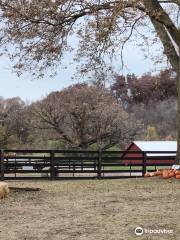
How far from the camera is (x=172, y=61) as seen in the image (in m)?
16.0

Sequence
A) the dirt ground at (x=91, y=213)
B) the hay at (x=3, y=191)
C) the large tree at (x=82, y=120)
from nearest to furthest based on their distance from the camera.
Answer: the dirt ground at (x=91, y=213) → the hay at (x=3, y=191) → the large tree at (x=82, y=120)

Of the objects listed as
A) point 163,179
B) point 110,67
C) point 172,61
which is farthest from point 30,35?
point 163,179

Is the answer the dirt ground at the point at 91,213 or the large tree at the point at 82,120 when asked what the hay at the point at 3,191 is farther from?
the large tree at the point at 82,120

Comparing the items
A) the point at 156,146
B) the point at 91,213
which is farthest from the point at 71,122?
the point at 91,213

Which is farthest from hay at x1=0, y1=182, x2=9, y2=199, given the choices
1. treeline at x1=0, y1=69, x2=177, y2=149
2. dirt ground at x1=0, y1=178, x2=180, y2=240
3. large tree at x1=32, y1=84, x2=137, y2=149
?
large tree at x1=32, y1=84, x2=137, y2=149

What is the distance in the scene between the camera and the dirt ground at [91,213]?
664 cm

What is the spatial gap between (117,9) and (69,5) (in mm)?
2243

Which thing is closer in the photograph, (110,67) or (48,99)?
(110,67)

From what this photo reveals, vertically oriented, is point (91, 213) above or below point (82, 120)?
below

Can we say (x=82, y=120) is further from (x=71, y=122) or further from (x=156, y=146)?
(x=156, y=146)

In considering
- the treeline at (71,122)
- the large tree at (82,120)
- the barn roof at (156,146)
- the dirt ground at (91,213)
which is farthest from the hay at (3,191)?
the barn roof at (156,146)

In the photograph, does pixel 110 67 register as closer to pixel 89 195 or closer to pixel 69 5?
pixel 69 5

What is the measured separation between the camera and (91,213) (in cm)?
819

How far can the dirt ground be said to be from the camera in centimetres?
664
